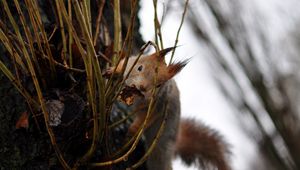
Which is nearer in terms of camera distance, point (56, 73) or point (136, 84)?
point (56, 73)

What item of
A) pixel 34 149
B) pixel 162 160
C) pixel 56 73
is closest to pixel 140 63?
pixel 56 73

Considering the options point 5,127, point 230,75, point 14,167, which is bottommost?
point 14,167

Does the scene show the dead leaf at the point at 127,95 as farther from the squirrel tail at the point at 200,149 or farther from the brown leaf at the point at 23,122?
the squirrel tail at the point at 200,149

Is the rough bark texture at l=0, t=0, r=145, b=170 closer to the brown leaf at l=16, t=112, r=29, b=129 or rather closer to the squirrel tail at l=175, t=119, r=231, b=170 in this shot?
the brown leaf at l=16, t=112, r=29, b=129

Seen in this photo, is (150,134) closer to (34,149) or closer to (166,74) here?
(166,74)

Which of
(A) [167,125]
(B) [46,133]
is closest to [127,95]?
(B) [46,133]

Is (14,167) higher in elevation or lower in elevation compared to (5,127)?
lower

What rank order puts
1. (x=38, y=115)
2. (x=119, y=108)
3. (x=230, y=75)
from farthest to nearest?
(x=119, y=108), (x=230, y=75), (x=38, y=115)
